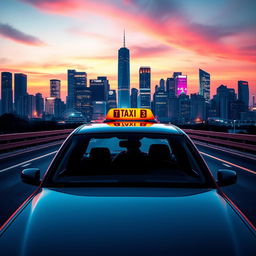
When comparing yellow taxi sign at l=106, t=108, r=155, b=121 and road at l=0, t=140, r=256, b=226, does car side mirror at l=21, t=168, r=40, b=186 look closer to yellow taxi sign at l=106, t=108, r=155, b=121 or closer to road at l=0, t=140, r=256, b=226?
road at l=0, t=140, r=256, b=226

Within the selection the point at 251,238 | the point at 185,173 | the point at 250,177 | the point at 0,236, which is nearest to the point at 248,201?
the point at 250,177

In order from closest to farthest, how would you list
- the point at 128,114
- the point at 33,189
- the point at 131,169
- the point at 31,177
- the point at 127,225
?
the point at 127,225 → the point at 131,169 → the point at 31,177 → the point at 128,114 → the point at 33,189

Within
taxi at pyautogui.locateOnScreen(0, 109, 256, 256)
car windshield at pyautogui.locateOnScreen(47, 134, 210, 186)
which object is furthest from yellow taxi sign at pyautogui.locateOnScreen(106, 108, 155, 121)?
taxi at pyautogui.locateOnScreen(0, 109, 256, 256)

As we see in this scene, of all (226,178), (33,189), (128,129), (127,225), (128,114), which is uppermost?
(128,114)

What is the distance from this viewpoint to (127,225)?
249 cm

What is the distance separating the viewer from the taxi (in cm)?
225

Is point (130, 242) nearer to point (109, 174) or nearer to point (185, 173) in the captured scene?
point (109, 174)

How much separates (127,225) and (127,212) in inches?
7.6

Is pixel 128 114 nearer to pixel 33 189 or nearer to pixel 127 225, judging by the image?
pixel 33 189

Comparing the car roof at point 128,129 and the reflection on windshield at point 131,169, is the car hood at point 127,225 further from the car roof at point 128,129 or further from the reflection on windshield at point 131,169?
the car roof at point 128,129

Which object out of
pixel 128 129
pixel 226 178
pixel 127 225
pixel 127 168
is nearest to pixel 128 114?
pixel 128 129

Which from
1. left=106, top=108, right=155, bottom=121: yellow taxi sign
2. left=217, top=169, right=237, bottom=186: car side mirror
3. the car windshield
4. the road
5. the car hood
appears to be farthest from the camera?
the road

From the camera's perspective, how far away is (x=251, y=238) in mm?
2391

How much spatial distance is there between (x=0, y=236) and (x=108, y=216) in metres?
0.67
